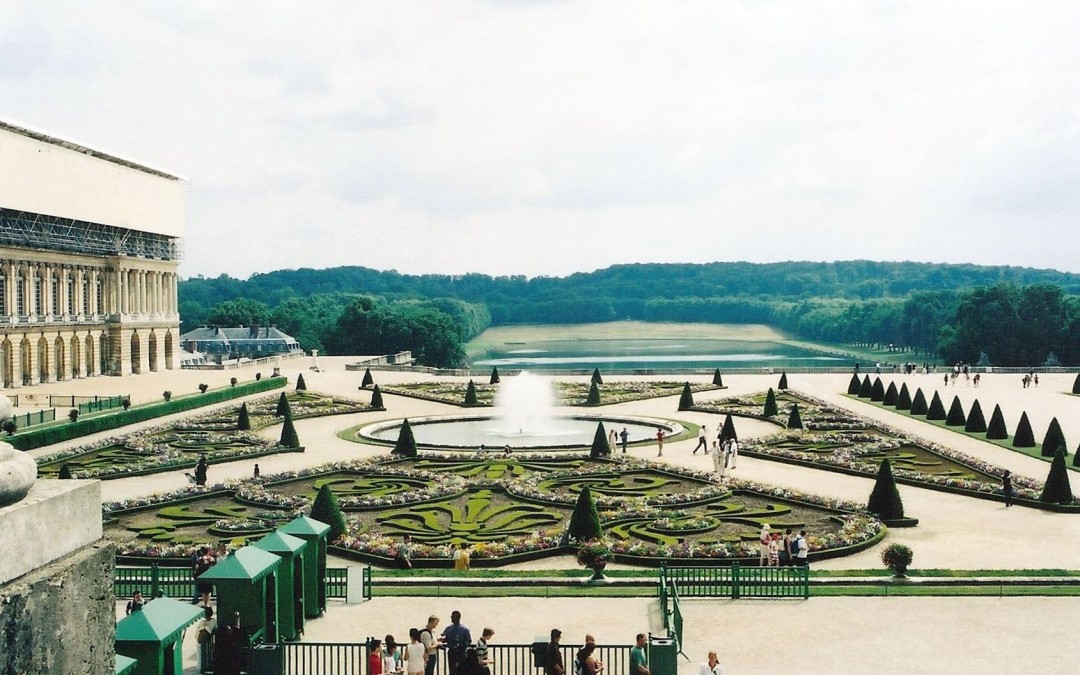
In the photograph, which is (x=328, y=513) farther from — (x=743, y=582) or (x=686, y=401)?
(x=686, y=401)

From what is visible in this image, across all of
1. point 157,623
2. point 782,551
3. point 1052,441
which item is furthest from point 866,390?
point 157,623

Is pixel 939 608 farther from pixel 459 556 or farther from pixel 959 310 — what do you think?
pixel 959 310

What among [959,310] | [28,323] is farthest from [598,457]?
[959,310]

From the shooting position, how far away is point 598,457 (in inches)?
1517

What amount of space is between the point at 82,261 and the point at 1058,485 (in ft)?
253

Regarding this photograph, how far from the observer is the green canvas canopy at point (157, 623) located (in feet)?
42.7

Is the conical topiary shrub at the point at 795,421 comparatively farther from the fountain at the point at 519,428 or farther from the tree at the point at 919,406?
the tree at the point at 919,406

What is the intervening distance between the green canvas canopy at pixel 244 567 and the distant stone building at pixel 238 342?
109 meters

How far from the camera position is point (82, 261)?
8588cm

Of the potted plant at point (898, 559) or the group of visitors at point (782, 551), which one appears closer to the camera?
the potted plant at point (898, 559)

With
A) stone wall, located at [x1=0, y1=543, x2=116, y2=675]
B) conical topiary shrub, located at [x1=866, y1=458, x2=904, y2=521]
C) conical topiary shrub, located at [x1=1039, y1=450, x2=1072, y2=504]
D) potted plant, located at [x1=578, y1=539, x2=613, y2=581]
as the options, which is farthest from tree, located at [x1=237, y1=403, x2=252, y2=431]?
stone wall, located at [x1=0, y1=543, x2=116, y2=675]

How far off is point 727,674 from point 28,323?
236 feet

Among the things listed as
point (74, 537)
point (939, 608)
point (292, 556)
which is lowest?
point (939, 608)

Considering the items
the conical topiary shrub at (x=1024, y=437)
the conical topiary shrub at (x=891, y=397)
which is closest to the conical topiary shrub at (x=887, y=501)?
the conical topiary shrub at (x=1024, y=437)
